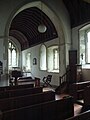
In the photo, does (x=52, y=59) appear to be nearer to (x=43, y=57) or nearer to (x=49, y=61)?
(x=49, y=61)

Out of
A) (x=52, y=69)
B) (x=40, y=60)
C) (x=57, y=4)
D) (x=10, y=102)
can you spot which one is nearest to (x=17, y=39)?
(x=40, y=60)

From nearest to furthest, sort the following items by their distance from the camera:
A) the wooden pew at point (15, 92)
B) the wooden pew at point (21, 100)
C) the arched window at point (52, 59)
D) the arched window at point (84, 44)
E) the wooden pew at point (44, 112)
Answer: the wooden pew at point (44, 112), the wooden pew at point (21, 100), the wooden pew at point (15, 92), the arched window at point (84, 44), the arched window at point (52, 59)

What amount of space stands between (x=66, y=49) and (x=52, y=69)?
3.04m

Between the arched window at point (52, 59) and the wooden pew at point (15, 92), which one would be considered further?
the arched window at point (52, 59)

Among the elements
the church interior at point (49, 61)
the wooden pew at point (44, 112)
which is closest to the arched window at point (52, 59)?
the church interior at point (49, 61)

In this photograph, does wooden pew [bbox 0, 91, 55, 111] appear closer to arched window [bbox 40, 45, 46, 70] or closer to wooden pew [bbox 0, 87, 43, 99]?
wooden pew [bbox 0, 87, 43, 99]

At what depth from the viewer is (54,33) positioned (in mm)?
10727

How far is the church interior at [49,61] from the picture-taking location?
3463 mm

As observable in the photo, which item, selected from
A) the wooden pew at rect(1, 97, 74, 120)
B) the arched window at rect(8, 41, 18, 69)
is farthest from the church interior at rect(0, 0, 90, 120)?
the arched window at rect(8, 41, 18, 69)

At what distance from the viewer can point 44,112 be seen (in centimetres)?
322

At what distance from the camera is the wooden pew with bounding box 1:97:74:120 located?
9.16 ft

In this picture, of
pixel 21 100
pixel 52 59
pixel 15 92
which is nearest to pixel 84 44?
pixel 52 59

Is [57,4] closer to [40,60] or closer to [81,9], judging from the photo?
[81,9]

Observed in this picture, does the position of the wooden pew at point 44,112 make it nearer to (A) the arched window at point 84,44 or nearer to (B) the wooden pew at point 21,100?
(B) the wooden pew at point 21,100
